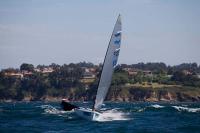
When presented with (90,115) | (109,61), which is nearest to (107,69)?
(109,61)

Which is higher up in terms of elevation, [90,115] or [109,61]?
[109,61]

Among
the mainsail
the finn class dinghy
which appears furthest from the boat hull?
the mainsail

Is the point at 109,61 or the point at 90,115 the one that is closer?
the point at 90,115

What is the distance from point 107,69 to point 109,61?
1073 mm


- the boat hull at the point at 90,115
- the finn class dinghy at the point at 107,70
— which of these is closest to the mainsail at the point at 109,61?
the finn class dinghy at the point at 107,70

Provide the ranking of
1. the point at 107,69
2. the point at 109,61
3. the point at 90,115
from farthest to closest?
the point at 107,69 < the point at 109,61 < the point at 90,115

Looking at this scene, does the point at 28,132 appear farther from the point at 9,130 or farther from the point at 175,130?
Answer: the point at 175,130

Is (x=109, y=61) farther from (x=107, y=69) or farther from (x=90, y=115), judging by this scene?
(x=90, y=115)

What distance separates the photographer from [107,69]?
65.5 m

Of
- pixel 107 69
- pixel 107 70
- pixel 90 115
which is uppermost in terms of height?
pixel 107 69

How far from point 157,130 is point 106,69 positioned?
14.9 meters

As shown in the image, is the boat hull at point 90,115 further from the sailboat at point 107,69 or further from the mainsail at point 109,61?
the mainsail at point 109,61

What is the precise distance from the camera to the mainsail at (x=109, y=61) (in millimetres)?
63881

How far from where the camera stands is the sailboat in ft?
210
